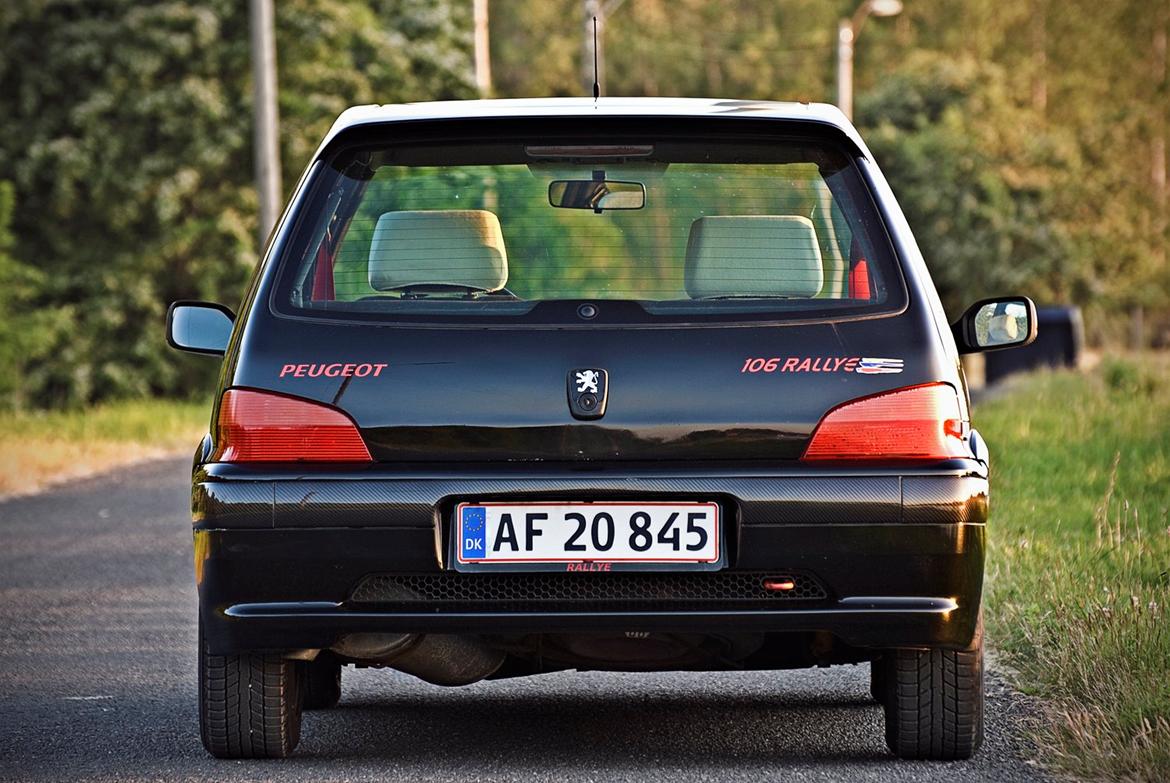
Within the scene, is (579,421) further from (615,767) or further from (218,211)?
(218,211)

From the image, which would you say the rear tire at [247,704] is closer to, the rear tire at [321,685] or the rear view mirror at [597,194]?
the rear tire at [321,685]

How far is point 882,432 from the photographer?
4.68m

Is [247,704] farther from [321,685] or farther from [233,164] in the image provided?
[233,164]

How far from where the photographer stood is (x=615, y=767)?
5.14 m

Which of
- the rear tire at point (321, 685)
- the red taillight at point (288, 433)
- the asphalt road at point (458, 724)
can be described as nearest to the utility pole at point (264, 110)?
the asphalt road at point (458, 724)

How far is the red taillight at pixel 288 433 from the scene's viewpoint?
4.68 meters

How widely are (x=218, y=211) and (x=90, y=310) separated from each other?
2031mm

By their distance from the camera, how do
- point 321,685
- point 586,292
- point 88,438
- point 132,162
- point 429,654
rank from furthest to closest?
point 132,162
point 88,438
point 321,685
point 429,654
point 586,292

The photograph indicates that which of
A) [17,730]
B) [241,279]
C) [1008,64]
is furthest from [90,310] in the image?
[1008,64]

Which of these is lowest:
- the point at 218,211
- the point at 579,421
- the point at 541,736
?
the point at 541,736

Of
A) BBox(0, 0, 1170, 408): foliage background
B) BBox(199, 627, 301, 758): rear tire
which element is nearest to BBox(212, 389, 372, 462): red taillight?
BBox(199, 627, 301, 758): rear tire

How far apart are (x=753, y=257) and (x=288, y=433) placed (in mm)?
1172

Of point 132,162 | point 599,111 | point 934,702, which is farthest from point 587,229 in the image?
point 132,162

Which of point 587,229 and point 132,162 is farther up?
point 132,162
